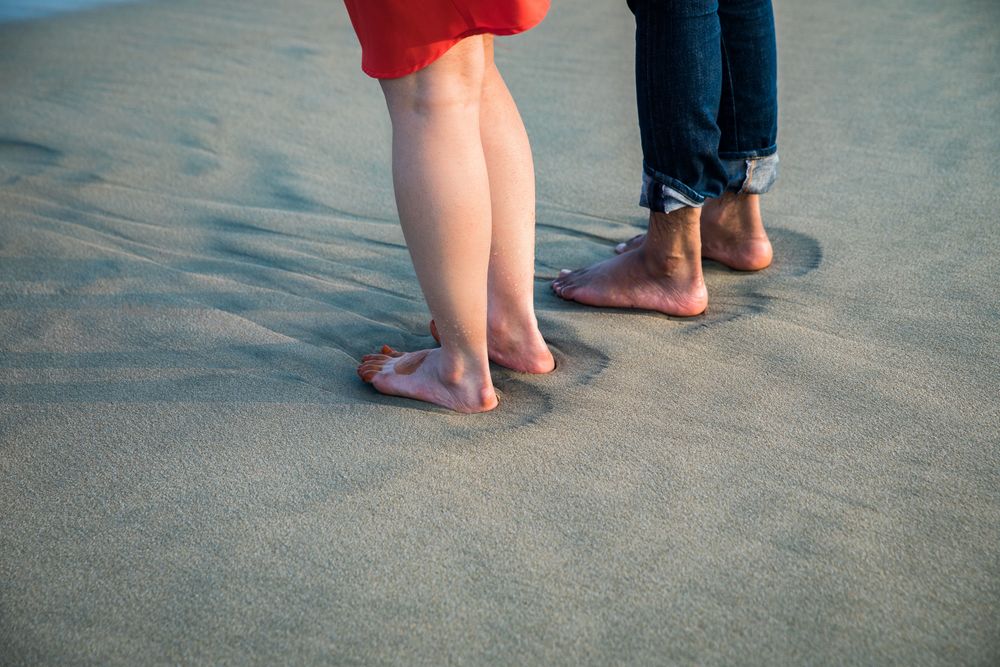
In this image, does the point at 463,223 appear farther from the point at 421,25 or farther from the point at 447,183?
the point at 421,25

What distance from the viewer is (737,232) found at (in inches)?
68.8

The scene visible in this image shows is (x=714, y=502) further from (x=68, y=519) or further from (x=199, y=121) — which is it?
(x=199, y=121)

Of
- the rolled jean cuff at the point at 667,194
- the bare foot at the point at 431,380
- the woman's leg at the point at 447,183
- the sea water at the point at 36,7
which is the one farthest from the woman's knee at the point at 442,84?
the sea water at the point at 36,7

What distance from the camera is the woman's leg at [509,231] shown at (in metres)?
1.25

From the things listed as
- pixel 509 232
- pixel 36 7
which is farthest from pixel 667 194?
Answer: pixel 36 7

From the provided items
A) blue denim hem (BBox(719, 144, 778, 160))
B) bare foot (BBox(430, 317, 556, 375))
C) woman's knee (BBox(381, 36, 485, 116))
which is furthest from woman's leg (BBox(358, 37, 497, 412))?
blue denim hem (BBox(719, 144, 778, 160))

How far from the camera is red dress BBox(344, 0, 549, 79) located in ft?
3.44

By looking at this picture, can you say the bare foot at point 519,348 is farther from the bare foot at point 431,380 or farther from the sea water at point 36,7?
the sea water at point 36,7

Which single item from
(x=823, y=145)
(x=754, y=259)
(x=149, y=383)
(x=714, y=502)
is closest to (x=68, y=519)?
(x=149, y=383)

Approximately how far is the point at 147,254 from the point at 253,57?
1.57m

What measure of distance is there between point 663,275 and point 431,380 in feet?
1.68

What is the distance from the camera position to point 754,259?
5.72 ft

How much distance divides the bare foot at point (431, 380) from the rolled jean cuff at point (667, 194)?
47cm

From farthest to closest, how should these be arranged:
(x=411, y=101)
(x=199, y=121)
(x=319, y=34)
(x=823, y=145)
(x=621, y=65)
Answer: (x=319, y=34), (x=621, y=65), (x=199, y=121), (x=823, y=145), (x=411, y=101)
